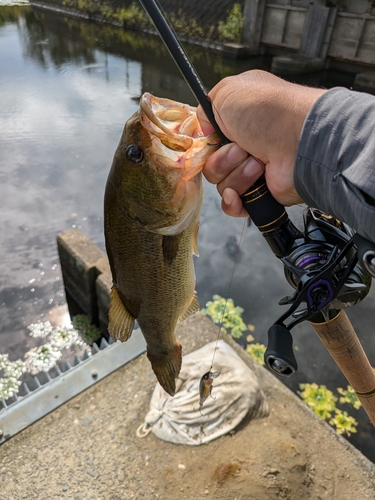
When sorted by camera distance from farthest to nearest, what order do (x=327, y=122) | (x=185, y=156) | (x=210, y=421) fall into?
1. (x=210, y=421)
2. (x=185, y=156)
3. (x=327, y=122)

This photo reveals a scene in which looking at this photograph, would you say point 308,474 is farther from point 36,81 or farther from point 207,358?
point 36,81

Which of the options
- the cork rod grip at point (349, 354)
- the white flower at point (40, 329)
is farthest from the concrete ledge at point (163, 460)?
the white flower at point (40, 329)

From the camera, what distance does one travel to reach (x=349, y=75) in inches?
504

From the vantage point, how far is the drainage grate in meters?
2.70

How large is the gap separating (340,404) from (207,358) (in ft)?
5.29

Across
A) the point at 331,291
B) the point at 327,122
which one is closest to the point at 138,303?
the point at 331,291

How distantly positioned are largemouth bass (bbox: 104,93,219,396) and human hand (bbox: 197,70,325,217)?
0.09m

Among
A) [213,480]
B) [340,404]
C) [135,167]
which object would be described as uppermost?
[135,167]

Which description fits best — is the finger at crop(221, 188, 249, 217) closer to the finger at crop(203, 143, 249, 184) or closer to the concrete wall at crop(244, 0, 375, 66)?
the finger at crop(203, 143, 249, 184)

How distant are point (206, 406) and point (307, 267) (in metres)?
1.86

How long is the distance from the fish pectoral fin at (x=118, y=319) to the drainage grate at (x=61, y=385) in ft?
4.88

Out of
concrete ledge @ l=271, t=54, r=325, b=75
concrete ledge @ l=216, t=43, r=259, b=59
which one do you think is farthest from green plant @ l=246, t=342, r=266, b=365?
concrete ledge @ l=216, t=43, r=259, b=59

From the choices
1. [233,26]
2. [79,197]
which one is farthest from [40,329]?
[233,26]

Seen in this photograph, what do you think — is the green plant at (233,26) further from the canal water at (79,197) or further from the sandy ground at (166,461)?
the sandy ground at (166,461)
